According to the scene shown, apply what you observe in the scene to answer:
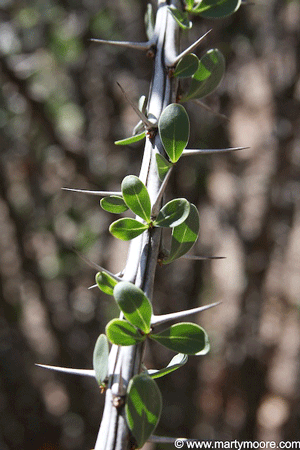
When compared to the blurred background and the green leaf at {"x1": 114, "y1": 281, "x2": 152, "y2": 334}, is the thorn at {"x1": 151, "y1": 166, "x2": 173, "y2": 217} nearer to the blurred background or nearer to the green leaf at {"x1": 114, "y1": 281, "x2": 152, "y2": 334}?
the green leaf at {"x1": 114, "y1": 281, "x2": 152, "y2": 334}

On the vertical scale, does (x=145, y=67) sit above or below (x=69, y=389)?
above

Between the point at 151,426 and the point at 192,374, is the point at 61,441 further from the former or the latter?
the point at 151,426

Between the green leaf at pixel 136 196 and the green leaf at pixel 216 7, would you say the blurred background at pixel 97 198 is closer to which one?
the green leaf at pixel 216 7

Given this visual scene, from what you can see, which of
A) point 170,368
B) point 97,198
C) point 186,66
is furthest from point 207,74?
point 97,198

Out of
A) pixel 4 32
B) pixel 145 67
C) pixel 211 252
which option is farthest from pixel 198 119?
pixel 4 32

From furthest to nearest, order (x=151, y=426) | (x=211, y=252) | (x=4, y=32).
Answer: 1. (x=211, y=252)
2. (x=4, y=32)
3. (x=151, y=426)

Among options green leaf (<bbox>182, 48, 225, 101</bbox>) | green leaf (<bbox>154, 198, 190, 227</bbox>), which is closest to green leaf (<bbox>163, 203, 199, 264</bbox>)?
green leaf (<bbox>154, 198, 190, 227</bbox>)
